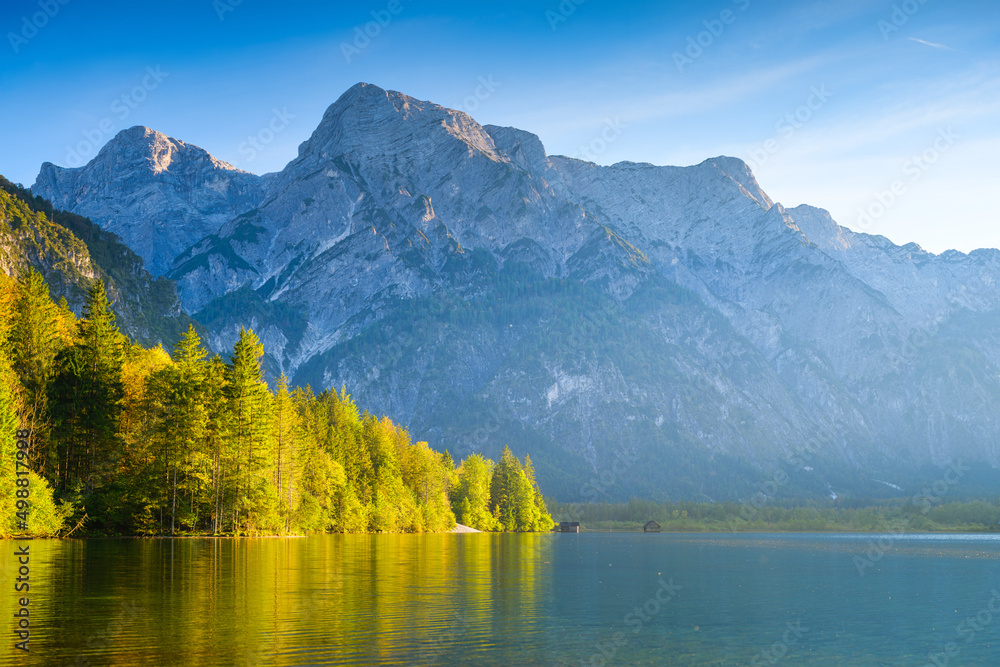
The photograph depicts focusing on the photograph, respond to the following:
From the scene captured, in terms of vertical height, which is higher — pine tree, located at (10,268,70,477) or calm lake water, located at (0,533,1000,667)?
pine tree, located at (10,268,70,477)

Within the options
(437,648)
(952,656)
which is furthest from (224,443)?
(952,656)

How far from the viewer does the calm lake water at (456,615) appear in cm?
2595

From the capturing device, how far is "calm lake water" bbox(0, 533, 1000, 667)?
26.0m

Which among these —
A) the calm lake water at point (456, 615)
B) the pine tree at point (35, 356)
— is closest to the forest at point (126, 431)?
the pine tree at point (35, 356)

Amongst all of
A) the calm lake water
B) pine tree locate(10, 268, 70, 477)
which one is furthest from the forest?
the calm lake water

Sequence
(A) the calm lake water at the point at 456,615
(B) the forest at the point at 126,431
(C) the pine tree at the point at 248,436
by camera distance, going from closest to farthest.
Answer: (A) the calm lake water at the point at 456,615
(B) the forest at the point at 126,431
(C) the pine tree at the point at 248,436

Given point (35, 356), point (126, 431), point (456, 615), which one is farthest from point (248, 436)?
point (456, 615)

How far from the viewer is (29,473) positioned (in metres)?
69.0

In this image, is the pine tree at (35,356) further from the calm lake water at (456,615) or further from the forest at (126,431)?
the calm lake water at (456,615)

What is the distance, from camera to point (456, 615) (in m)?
35.3

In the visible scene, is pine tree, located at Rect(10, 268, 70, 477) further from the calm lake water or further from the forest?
the calm lake water

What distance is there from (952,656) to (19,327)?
86.8m

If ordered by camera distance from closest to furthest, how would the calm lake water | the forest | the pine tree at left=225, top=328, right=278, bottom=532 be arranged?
1. the calm lake water
2. the forest
3. the pine tree at left=225, top=328, right=278, bottom=532

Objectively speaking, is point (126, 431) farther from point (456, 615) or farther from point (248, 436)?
point (456, 615)
